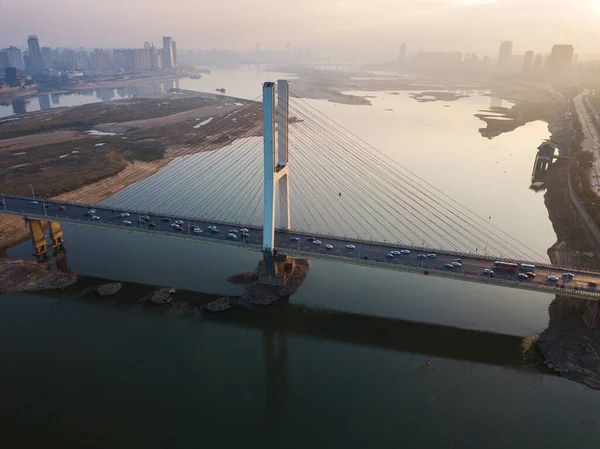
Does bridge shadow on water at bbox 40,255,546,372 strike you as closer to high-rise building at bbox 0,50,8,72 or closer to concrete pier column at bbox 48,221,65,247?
concrete pier column at bbox 48,221,65,247

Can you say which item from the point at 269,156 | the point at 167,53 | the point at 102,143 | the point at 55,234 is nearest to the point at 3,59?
the point at 167,53

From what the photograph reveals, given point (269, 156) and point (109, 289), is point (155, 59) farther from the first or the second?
point (269, 156)

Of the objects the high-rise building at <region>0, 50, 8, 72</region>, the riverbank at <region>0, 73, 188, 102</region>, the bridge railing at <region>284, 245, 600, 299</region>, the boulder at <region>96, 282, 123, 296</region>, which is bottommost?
the boulder at <region>96, 282, 123, 296</region>

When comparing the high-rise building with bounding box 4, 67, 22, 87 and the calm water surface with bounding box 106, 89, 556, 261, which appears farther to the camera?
the high-rise building with bounding box 4, 67, 22, 87

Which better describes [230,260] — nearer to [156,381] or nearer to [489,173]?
[156,381]

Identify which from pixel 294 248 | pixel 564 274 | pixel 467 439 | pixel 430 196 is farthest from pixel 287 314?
pixel 430 196

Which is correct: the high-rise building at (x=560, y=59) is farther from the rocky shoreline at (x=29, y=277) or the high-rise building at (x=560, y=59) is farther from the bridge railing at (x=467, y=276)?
the rocky shoreline at (x=29, y=277)

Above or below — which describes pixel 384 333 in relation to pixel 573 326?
below

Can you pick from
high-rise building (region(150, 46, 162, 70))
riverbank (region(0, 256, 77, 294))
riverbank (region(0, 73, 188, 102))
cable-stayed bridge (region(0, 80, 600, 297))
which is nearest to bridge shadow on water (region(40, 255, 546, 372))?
riverbank (region(0, 256, 77, 294))
